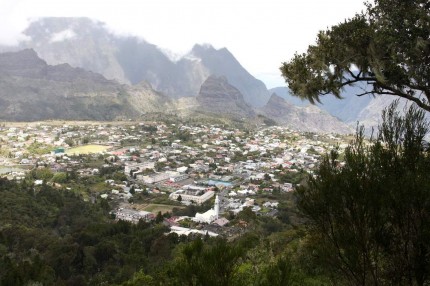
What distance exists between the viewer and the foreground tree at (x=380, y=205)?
3.54m

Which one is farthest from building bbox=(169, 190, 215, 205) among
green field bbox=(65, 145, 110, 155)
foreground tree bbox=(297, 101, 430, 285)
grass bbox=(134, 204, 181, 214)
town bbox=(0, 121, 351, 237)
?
foreground tree bbox=(297, 101, 430, 285)

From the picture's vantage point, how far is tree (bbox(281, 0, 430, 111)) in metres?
4.55

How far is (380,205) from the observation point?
11.6 ft

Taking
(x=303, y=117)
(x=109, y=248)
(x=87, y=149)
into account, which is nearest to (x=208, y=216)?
(x=109, y=248)

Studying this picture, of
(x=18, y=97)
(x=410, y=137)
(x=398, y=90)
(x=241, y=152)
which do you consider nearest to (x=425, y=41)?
(x=398, y=90)

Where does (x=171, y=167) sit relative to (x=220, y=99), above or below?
below

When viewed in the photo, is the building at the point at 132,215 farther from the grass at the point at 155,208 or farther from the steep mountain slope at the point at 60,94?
the steep mountain slope at the point at 60,94

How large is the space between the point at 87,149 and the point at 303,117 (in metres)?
123

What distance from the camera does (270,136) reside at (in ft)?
290

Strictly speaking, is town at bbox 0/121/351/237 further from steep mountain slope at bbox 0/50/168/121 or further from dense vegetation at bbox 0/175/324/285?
steep mountain slope at bbox 0/50/168/121

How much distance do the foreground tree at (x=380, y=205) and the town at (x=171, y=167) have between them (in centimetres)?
2410

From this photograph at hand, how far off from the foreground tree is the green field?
67104mm

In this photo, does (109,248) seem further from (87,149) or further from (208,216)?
(87,149)

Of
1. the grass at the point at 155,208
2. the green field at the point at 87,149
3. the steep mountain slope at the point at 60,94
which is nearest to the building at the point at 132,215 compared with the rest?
the grass at the point at 155,208
